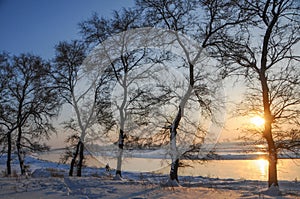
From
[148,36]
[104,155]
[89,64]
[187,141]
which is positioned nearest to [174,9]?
[148,36]

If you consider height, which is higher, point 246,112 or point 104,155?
point 246,112

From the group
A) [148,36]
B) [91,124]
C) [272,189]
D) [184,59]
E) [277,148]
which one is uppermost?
[148,36]

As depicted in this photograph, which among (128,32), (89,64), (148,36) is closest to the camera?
(148,36)

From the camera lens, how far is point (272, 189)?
11.9 m

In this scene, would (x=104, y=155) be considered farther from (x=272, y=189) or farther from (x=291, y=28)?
(x=291, y=28)

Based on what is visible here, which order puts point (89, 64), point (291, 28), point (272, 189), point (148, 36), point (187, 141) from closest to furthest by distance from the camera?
point (272, 189) → point (291, 28) → point (187, 141) → point (148, 36) → point (89, 64)

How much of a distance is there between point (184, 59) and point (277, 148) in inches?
231

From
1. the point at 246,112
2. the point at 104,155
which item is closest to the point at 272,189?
the point at 246,112

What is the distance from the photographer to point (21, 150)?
23.6 m

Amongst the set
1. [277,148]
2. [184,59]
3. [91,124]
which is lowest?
[277,148]

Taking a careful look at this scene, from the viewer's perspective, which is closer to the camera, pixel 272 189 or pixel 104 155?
pixel 272 189

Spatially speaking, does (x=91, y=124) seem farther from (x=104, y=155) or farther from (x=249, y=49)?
(x=249, y=49)

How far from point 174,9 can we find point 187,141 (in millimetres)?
6414

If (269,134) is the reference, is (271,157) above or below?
below
